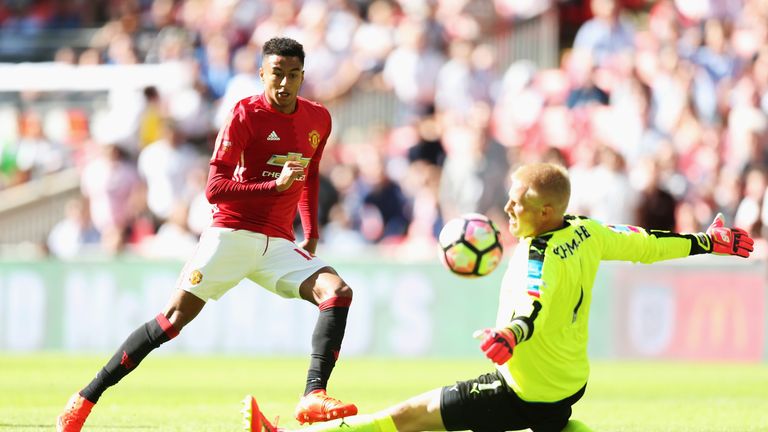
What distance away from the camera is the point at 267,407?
957 cm

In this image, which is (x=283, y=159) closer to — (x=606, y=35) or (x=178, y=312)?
(x=178, y=312)

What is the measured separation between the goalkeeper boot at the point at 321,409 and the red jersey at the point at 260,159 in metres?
1.22

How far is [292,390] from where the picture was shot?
11141 millimetres

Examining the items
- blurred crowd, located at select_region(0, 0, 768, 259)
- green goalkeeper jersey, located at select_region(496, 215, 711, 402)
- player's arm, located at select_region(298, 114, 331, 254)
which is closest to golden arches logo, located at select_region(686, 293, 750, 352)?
blurred crowd, located at select_region(0, 0, 768, 259)

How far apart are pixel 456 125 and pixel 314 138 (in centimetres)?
868

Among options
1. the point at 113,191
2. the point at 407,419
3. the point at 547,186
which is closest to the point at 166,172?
the point at 113,191

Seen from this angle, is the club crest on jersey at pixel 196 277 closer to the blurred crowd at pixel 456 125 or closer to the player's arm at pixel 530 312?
the player's arm at pixel 530 312

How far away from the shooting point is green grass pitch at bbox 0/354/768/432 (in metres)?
8.52

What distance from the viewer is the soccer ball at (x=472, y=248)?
21.0 feet

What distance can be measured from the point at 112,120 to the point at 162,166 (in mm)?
1541

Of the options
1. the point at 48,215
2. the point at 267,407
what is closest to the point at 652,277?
the point at 267,407

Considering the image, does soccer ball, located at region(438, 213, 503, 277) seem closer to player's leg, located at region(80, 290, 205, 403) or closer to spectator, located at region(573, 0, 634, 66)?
player's leg, located at region(80, 290, 205, 403)

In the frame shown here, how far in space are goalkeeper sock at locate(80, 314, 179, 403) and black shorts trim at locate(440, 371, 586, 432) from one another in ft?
6.66

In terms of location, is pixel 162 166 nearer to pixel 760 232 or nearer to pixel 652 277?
pixel 652 277
